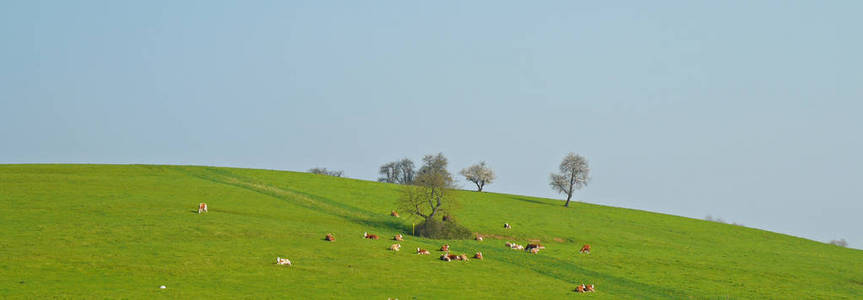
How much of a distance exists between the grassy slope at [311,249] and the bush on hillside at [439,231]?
2.39 meters

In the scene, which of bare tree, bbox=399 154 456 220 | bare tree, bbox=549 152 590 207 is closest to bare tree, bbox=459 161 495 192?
bare tree, bbox=549 152 590 207

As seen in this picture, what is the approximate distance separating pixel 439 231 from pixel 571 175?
1635 inches

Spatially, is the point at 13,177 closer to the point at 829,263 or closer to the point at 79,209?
the point at 79,209

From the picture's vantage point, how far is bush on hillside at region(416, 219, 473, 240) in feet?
197

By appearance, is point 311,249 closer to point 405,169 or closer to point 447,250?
point 447,250

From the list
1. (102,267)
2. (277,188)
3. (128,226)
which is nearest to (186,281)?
(102,267)

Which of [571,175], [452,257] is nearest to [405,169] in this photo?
[571,175]

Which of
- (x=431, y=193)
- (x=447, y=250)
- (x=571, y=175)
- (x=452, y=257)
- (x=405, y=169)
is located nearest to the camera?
(x=452, y=257)

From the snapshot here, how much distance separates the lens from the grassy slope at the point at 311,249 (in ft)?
118

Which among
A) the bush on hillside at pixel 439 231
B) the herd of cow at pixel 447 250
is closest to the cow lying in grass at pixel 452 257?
the herd of cow at pixel 447 250

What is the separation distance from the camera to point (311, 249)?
152 ft

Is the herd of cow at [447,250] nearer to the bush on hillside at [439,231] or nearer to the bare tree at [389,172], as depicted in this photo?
the bush on hillside at [439,231]

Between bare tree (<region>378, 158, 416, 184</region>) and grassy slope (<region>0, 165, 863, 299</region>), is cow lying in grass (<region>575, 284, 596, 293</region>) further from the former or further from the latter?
bare tree (<region>378, 158, 416, 184</region>)

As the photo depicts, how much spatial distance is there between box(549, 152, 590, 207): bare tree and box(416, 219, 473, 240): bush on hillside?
39235 mm
